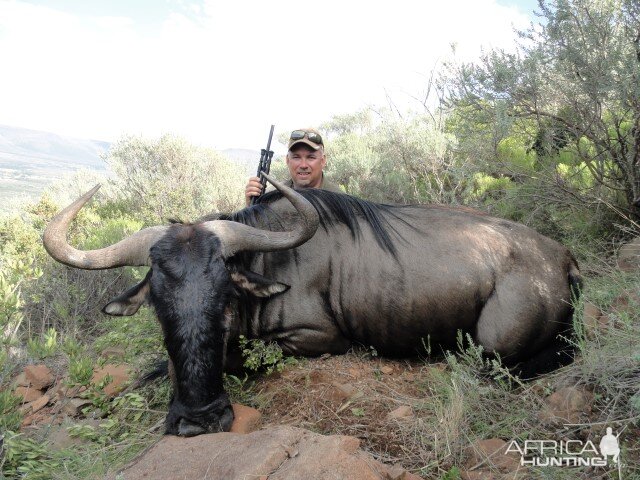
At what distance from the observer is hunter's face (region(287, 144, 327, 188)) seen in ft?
19.4

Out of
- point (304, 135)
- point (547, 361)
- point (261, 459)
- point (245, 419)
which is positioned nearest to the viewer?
point (261, 459)

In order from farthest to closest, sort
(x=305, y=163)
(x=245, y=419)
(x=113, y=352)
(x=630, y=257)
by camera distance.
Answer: (x=305, y=163), (x=113, y=352), (x=630, y=257), (x=245, y=419)

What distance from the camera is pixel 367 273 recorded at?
363 cm

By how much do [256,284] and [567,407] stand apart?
1985mm

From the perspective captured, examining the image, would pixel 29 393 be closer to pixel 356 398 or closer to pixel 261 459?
pixel 356 398

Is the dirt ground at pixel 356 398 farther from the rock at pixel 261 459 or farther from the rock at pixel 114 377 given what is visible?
the rock at pixel 114 377

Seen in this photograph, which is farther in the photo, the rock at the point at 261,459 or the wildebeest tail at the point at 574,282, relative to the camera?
the wildebeest tail at the point at 574,282

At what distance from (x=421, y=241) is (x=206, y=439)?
6.89 ft

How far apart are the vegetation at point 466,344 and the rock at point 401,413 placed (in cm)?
8

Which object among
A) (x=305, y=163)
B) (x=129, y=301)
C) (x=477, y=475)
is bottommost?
(x=477, y=475)

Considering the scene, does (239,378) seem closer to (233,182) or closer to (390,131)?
(390,131)

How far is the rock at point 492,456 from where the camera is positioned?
2.33 metres

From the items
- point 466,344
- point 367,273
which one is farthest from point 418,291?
point 466,344

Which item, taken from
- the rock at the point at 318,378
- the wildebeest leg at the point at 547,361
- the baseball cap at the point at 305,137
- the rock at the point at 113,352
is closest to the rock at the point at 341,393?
the rock at the point at 318,378
